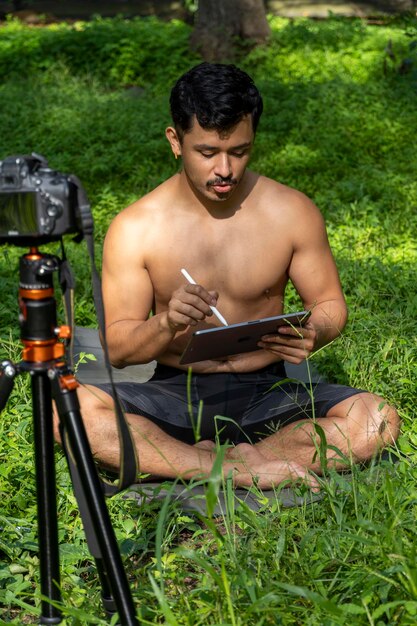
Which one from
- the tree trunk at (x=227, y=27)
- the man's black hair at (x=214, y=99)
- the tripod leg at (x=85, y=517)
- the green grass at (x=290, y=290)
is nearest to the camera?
the tripod leg at (x=85, y=517)

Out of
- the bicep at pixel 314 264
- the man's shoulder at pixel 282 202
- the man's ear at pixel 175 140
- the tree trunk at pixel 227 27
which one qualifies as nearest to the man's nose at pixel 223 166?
the man's ear at pixel 175 140

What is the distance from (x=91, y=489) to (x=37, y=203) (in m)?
0.65

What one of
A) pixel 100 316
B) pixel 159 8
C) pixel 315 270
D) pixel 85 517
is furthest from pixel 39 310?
pixel 159 8

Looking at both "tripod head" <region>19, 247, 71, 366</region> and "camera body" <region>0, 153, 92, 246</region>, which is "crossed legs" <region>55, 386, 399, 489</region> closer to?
"tripod head" <region>19, 247, 71, 366</region>

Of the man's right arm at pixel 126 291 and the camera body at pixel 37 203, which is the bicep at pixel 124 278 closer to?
the man's right arm at pixel 126 291

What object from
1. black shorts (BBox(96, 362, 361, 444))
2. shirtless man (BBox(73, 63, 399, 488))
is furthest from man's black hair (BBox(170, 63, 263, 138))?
black shorts (BBox(96, 362, 361, 444))

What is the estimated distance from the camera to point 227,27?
1206 cm

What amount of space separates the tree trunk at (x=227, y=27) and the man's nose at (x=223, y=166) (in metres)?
8.51

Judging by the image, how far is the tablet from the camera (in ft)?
11.1

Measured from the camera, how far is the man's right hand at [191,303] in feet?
11.1

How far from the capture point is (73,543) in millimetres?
3453

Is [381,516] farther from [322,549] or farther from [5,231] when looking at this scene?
[5,231]

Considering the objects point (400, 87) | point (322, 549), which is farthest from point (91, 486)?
point (400, 87)

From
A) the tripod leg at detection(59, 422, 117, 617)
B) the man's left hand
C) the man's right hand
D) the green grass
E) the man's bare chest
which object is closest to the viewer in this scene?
the tripod leg at detection(59, 422, 117, 617)
